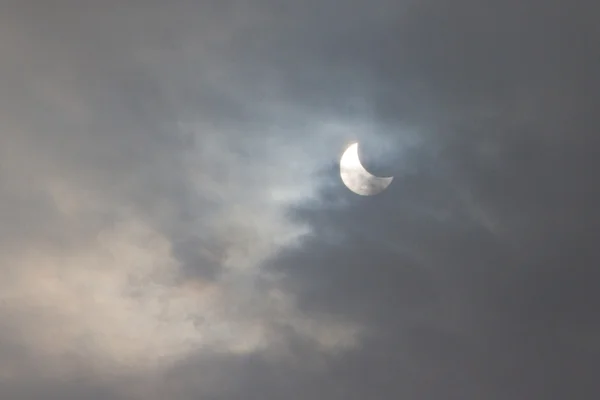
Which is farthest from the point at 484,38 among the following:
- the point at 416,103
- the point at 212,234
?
the point at 212,234

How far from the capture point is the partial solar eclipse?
12391 mm

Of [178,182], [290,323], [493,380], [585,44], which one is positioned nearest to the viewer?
[585,44]

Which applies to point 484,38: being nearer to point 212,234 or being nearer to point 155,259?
point 212,234

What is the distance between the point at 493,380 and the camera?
59.0 feet

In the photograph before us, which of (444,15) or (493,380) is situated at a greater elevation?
(444,15)

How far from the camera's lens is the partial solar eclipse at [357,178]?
12.4 meters

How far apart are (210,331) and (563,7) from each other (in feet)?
33.7

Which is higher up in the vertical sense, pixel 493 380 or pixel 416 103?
pixel 416 103

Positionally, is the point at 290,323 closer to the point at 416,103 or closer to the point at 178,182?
the point at 178,182

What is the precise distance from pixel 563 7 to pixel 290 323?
29.8ft

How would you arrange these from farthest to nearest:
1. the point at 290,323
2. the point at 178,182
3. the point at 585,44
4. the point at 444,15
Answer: the point at 290,323, the point at 178,182, the point at 585,44, the point at 444,15

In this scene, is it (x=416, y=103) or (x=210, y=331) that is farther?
(x=210, y=331)

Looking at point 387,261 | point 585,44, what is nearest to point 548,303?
point 387,261

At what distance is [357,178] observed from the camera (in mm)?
12703
